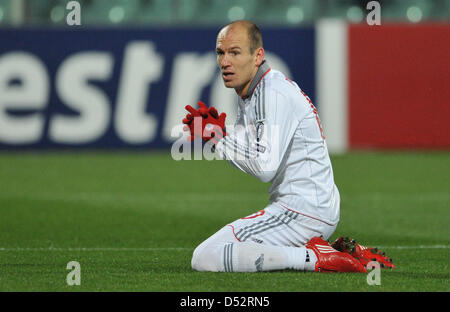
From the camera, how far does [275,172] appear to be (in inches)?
209

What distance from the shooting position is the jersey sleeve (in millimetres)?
5270

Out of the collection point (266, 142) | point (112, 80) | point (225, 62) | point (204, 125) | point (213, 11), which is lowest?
point (266, 142)

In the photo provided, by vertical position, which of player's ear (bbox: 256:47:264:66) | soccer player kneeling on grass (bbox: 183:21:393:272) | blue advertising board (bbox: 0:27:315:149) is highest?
blue advertising board (bbox: 0:27:315:149)

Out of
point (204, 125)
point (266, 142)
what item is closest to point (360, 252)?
point (266, 142)

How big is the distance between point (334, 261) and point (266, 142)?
0.80m

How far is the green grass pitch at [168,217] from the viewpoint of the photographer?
5.28m

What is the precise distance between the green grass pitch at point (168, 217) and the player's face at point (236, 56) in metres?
1.16

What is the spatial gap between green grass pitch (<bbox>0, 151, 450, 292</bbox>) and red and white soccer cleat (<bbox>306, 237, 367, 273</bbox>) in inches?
2.7

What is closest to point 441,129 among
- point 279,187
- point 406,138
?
point 406,138

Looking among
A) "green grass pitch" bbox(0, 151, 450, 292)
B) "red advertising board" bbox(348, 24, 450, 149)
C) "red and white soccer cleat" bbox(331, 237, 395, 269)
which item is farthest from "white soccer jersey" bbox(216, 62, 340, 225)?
"red advertising board" bbox(348, 24, 450, 149)

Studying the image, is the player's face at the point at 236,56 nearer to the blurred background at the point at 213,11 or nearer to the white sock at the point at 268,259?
the white sock at the point at 268,259

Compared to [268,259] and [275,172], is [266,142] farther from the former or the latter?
[268,259]

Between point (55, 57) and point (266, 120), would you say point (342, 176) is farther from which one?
point (266, 120)

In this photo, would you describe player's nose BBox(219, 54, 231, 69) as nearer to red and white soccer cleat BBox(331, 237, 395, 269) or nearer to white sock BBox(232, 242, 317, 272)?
white sock BBox(232, 242, 317, 272)
